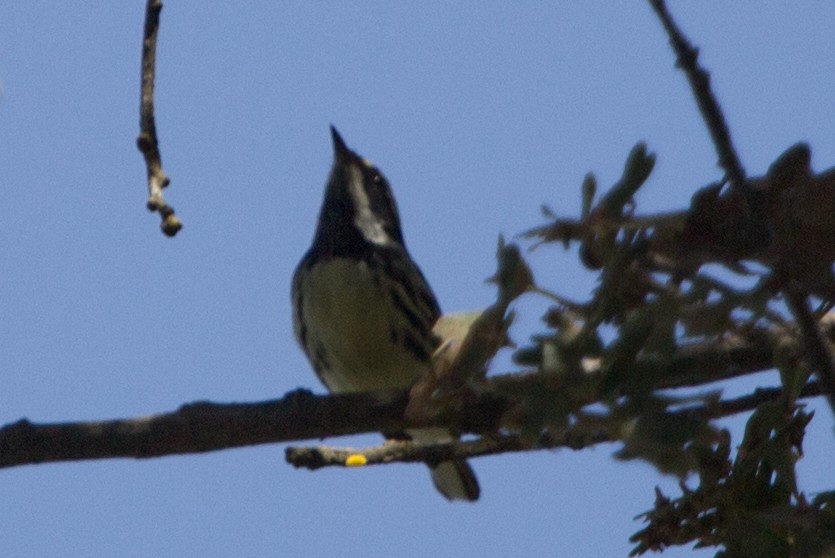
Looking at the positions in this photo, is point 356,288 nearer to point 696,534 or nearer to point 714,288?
point 696,534

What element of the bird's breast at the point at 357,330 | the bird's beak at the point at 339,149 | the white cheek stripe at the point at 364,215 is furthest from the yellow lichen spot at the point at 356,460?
the bird's beak at the point at 339,149

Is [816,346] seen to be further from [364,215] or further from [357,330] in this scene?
[364,215]

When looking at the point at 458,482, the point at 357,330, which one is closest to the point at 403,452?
the point at 357,330

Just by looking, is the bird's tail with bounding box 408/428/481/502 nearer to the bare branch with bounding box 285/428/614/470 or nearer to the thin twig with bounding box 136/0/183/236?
the bare branch with bounding box 285/428/614/470

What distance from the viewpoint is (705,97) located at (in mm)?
1213

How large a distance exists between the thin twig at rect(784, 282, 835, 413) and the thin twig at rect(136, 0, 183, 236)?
1275 millimetres

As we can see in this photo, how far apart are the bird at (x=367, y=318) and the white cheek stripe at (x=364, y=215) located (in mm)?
55

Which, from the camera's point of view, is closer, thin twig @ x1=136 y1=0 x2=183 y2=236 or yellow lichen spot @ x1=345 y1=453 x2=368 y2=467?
thin twig @ x1=136 y1=0 x2=183 y2=236

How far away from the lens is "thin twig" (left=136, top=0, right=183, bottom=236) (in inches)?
88.6

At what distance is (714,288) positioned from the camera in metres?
1.40

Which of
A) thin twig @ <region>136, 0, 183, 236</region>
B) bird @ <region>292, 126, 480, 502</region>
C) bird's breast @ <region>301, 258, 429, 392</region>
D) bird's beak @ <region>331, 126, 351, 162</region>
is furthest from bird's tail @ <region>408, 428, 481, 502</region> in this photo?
thin twig @ <region>136, 0, 183, 236</region>

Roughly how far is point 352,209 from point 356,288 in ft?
2.75

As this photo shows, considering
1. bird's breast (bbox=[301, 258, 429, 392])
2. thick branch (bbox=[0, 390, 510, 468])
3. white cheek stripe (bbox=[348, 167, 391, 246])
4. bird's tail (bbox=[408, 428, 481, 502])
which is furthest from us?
white cheek stripe (bbox=[348, 167, 391, 246])

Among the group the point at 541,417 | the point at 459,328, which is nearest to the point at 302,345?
the point at 459,328
